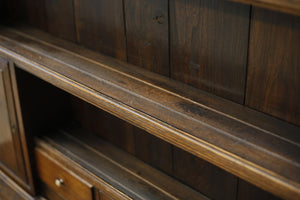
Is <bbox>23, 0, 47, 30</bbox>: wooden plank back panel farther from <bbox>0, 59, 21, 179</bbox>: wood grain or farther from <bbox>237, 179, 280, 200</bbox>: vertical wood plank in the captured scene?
<bbox>237, 179, 280, 200</bbox>: vertical wood plank

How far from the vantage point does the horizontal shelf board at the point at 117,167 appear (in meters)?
1.41

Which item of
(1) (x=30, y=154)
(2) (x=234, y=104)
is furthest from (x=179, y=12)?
(1) (x=30, y=154)

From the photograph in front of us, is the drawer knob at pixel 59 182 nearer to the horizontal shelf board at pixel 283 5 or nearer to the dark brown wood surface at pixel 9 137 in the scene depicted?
the dark brown wood surface at pixel 9 137

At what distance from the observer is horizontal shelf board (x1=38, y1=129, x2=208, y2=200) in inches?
55.6

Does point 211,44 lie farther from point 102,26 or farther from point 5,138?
point 5,138

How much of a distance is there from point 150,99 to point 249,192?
380mm

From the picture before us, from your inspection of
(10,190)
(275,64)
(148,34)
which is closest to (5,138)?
(10,190)

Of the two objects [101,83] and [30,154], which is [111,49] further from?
[30,154]

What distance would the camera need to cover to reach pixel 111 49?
4.81 feet

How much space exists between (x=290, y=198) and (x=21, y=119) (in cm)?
111

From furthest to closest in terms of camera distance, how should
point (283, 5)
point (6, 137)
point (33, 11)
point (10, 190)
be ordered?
point (10, 190) → point (6, 137) → point (33, 11) → point (283, 5)

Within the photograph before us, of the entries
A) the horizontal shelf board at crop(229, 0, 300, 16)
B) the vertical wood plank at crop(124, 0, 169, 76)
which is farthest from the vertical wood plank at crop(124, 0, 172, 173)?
the horizontal shelf board at crop(229, 0, 300, 16)

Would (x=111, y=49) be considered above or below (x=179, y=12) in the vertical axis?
below

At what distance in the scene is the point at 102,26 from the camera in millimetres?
1462
